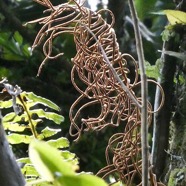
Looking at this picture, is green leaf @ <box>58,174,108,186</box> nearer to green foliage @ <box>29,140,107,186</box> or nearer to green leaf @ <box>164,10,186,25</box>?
green foliage @ <box>29,140,107,186</box>

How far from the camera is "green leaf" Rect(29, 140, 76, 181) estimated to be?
1.24 ft

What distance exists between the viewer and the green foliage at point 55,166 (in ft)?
1.24

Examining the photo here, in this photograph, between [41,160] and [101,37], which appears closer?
[41,160]

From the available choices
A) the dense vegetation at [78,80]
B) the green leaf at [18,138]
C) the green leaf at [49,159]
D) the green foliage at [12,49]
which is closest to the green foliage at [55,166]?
the green leaf at [49,159]

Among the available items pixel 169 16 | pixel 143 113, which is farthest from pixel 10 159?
pixel 169 16

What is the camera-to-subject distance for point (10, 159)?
56cm

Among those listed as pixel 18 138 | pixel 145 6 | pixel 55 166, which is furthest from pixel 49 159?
pixel 145 6

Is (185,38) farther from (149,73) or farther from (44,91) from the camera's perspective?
(44,91)

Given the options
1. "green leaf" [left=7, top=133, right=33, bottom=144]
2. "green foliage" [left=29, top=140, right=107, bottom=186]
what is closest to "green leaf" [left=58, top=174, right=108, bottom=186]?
"green foliage" [left=29, top=140, right=107, bottom=186]

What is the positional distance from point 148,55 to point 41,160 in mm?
1117

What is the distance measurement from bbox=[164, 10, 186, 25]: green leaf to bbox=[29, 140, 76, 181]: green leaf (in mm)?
491

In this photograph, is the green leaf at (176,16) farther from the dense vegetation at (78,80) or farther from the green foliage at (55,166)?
the green foliage at (55,166)

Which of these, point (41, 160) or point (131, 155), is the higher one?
point (41, 160)

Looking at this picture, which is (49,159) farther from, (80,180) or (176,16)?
(176,16)
